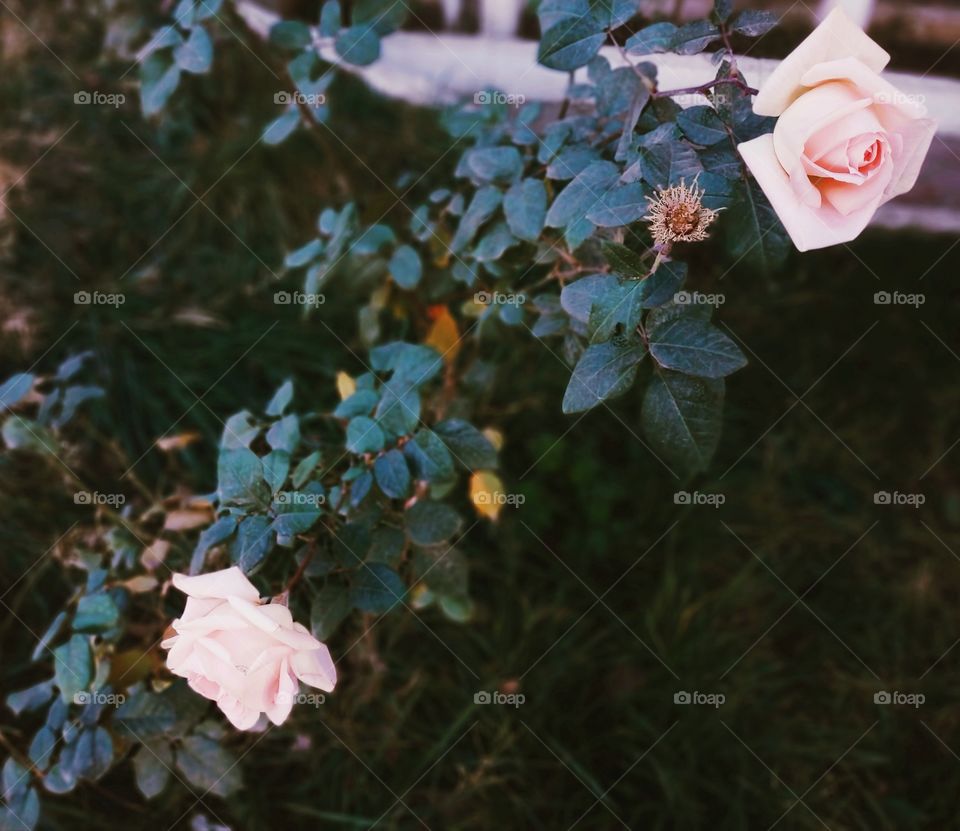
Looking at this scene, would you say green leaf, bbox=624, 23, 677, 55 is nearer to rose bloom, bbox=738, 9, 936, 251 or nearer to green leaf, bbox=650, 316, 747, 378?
rose bloom, bbox=738, 9, 936, 251

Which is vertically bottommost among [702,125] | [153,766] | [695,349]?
[153,766]

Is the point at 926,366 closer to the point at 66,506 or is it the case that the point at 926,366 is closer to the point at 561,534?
the point at 561,534

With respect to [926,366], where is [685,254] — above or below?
above

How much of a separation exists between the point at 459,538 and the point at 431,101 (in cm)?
137

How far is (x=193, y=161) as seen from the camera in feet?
7.53

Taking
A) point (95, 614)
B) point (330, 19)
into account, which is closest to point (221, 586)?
Answer: point (95, 614)

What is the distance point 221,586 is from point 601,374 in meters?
0.46

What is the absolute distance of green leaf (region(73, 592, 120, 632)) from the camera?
1124mm

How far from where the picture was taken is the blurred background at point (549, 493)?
157cm

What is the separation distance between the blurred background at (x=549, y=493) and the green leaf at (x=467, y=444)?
56cm

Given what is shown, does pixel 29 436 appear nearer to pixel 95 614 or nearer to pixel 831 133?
pixel 95 614

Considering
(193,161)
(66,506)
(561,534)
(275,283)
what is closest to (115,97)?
(193,161)

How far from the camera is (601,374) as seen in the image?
2.91ft

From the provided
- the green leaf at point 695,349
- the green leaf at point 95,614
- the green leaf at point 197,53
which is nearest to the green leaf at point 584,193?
the green leaf at point 695,349
